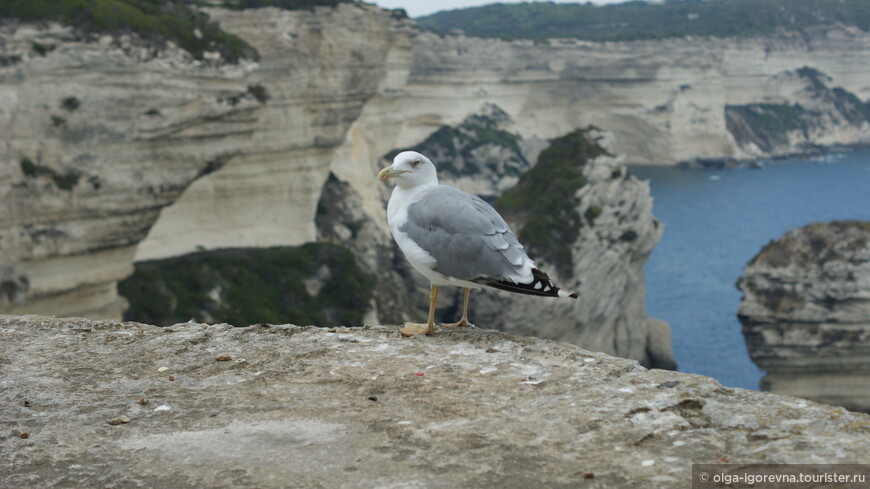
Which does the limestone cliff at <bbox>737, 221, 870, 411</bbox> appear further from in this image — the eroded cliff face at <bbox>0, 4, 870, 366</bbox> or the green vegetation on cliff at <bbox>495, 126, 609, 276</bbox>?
the green vegetation on cliff at <bbox>495, 126, 609, 276</bbox>

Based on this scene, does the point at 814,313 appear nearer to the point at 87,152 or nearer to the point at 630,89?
the point at 87,152

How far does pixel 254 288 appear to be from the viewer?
30.4 m

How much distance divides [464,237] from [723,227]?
193 ft

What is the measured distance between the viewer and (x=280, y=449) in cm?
408

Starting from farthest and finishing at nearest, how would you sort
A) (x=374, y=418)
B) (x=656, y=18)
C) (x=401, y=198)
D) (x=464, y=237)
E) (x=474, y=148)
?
1. (x=656, y=18)
2. (x=474, y=148)
3. (x=401, y=198)
4. (x=464, y=237)
5. (x=374, y=418)

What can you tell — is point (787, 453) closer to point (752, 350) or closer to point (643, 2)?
point (752, 350)

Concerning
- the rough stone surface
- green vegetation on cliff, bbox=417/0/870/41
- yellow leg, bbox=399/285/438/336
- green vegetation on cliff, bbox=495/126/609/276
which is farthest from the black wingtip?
green vegetation on cliff, bbox=417/0/870/41

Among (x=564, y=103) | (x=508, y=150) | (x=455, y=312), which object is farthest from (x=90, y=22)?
(x=564, y=103)

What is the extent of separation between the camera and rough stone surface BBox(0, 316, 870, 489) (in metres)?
3.81

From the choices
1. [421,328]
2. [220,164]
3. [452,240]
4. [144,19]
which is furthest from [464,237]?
[220,164]

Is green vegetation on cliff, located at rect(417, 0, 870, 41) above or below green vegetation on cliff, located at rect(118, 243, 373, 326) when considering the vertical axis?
above

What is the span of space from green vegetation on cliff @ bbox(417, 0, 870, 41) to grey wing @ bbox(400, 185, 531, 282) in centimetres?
7974

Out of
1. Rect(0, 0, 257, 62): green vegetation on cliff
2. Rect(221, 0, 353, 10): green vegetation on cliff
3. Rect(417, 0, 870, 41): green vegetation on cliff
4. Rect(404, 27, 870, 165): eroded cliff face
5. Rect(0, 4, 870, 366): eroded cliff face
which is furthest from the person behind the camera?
Rect(417, 0, 870, 41): green vegetation on cliff

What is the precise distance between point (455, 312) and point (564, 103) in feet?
197
